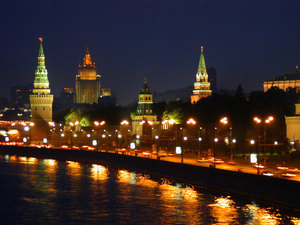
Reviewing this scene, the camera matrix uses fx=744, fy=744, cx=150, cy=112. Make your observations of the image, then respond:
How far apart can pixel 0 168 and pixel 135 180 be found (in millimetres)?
26167

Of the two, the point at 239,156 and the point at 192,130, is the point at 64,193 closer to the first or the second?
the point at 239,156

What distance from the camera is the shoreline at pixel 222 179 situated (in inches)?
1992

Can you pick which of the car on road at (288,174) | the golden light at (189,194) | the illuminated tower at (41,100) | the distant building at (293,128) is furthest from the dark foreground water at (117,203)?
the illuminated tower at (41,100)

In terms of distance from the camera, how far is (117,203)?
2269 inches

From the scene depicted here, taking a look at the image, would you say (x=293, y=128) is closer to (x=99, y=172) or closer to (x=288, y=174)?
(x=99, y=172)

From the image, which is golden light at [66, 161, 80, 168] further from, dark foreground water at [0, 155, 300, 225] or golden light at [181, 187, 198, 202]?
golden light at [181, 187, 198, 202]

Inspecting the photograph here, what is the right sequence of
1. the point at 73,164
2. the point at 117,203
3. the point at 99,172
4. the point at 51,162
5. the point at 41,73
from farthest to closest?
the point at 41,73, the point at 51,162, the point at 73,164, the point at 99,172, the point at 117,203

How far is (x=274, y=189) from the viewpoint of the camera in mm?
52094

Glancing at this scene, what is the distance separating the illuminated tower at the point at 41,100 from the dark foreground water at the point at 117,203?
93104mm

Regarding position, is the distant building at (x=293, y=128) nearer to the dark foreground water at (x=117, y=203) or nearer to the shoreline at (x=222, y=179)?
the shoreline at (x=222, y=179)

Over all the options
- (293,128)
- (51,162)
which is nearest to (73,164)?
(51,162)

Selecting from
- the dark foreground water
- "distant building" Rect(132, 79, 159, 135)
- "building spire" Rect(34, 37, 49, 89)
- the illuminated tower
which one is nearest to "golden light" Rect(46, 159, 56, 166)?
the dark foreground water

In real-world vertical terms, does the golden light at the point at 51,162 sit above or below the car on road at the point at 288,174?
above

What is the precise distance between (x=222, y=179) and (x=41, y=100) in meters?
123
